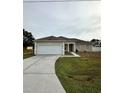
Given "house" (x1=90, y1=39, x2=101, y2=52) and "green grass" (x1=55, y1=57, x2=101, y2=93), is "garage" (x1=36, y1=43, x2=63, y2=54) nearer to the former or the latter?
"green grass" (x1=55, y1=57, x2=101, y2=93)

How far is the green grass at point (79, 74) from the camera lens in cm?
281

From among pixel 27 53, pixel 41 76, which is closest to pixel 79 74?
pixel 41 76

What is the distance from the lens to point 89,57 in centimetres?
292

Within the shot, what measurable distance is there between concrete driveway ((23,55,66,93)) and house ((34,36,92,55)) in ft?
0.28

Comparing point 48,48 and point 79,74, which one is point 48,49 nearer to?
point 48,48

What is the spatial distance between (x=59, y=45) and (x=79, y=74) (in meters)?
0.44

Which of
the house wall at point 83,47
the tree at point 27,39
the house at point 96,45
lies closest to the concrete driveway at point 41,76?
the tree at point 27,39

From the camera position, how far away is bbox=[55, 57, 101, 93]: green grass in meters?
2.81

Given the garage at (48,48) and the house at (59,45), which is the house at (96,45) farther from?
the garage at (48,48)

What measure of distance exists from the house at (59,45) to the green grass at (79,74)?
0.13 meters
